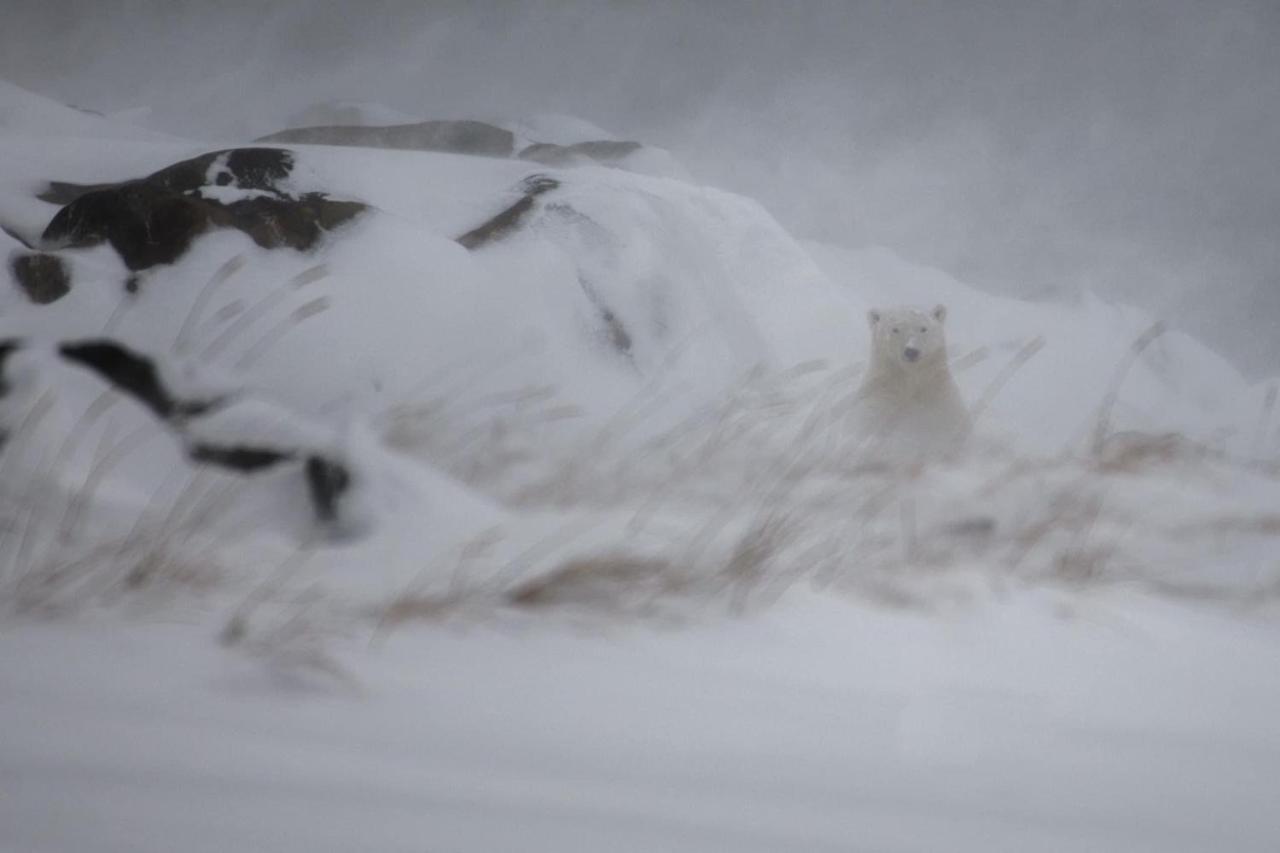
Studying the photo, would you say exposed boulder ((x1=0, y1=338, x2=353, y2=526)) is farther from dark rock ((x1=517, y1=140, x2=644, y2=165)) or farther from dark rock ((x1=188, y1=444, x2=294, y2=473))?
dark rock ((x1=517, y1=140, x2=644, y2=165))

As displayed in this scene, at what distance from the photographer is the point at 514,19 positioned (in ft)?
11.2

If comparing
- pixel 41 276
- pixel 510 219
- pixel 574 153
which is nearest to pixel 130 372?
pixel 41 276

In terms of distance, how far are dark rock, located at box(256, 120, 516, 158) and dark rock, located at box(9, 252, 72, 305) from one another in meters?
2.90

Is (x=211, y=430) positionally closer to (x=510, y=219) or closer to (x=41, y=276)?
(x=41, y=276)

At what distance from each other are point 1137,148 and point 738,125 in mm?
1969

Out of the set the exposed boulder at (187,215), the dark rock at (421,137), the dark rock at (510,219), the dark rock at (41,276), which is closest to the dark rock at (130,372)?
the dark rock at (41,276)

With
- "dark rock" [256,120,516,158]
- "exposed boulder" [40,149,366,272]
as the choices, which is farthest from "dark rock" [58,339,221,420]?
"dark rock" [256,120,516,158]

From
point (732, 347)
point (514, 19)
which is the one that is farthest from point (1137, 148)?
point (514, 19)

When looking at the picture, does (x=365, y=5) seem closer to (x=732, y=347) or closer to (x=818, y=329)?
(x=732, y=347)

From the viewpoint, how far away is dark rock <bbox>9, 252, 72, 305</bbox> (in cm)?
216

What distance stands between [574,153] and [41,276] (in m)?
4.10

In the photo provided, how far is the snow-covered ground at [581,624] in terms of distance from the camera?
20.9 inches

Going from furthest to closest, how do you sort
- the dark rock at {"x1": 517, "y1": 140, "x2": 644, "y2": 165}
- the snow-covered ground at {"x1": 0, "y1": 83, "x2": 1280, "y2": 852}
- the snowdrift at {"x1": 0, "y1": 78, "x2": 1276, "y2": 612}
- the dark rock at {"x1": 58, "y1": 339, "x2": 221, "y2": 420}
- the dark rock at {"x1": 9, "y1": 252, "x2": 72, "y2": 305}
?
the dark rock at {"x1": 517, "y1": 140, "x2": 644, "y2": 165}, the dark rock at {"x1": 9, "y1": 252, "x2": 72, "y2": 305}, the dark rock at {"x1": 58, "y1": 339, "x2": 221, "y2": 420}, the snowdrift at {"x1": 0, "y1": 78, "x2": 1276, "y2": 612}, the snow-covered ground at {"x1": 0, "y1": 83, "x2": 1280, "y2": 852}

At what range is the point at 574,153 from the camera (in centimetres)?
582
